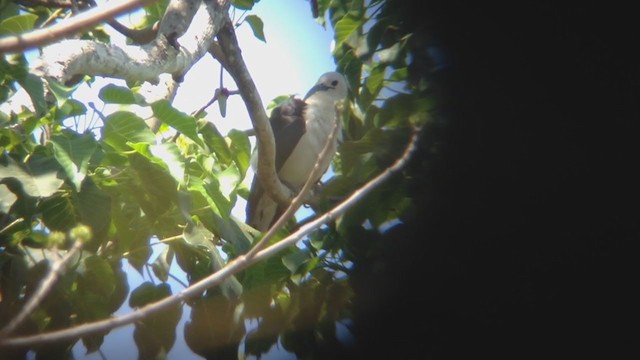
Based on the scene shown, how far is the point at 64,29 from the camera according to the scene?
0.79 metres

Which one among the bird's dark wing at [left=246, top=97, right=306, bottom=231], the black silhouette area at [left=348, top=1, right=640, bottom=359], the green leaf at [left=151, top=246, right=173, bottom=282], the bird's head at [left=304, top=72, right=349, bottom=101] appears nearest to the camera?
the black silhouette area at [left=348, top=1, right=640, bottom=359]

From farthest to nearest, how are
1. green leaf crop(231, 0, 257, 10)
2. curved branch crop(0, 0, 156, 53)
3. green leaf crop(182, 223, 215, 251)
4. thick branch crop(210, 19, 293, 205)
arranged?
1. green leaf crop(231, 0, 257, 10)
2. thick branch crop(210, 19, 293, 205)
3. green leaf crop(182, 223, 215, 251)
4. curved branch crop(0, 0, 156, 53)

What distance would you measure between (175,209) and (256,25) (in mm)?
966

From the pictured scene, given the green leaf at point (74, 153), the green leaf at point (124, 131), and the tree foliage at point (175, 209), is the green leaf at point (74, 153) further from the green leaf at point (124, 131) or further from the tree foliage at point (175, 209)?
the green leaf at point (124, 131)

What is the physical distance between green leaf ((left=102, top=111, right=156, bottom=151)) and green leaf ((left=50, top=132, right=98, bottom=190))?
17 centimetres

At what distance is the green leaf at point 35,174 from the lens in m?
1.56

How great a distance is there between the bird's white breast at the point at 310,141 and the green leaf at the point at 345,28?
6.74 feet

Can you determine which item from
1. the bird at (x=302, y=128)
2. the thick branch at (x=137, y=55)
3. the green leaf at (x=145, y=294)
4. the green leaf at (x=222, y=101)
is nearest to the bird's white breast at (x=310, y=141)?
the bird at (x=302, y=128)

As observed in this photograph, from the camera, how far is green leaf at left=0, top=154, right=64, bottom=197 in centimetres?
156

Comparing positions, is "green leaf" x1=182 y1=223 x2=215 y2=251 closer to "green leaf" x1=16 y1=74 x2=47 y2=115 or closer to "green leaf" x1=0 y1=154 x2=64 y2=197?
"green leaf" x1=0 y1=154 x2=64 y2=197

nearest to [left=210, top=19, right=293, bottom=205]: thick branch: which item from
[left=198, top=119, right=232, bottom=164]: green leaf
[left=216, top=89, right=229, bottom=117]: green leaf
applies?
[left=216, top=89, right=229, bottom=117]: green leaf

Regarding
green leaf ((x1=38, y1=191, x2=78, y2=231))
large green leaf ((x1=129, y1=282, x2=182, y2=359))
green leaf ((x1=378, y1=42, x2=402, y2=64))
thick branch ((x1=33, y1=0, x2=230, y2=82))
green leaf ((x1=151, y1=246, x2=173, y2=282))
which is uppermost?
green leaf ((x1=378, y1=42, x2=402, y2=64))

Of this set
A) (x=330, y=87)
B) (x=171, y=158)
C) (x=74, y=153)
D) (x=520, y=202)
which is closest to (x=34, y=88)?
(x=74, y=153)

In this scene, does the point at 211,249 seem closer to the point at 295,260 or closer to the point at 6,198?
the point at 295,260
